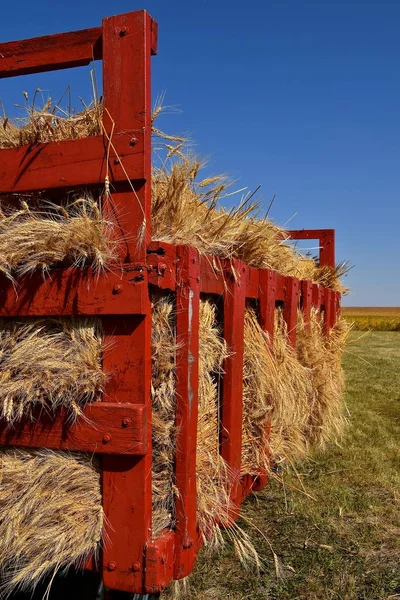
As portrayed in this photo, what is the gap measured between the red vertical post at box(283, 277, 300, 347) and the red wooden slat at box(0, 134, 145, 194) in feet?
6.49

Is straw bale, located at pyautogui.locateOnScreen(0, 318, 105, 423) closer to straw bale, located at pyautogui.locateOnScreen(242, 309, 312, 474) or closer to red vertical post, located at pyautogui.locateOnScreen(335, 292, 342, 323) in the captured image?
straw bale, located at pyautogui.locateOnScreen(242, 309, 312, 474)

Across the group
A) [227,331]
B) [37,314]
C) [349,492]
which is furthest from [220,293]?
[349,492]

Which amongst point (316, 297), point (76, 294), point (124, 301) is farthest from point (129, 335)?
point (316, 297)

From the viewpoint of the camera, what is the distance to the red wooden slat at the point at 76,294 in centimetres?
196

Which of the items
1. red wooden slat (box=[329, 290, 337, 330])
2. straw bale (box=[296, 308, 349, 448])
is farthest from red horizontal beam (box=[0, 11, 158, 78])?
red wooden slat (box=[329, 290, 337, 330])

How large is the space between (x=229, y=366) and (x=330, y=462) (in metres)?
2.94

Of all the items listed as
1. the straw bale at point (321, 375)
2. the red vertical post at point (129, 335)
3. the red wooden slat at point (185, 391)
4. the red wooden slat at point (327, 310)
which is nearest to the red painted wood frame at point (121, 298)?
the red vertical post at point (129, 335)

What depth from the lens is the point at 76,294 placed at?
2.02 metres

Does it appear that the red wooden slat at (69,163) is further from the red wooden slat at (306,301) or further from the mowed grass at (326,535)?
the red wooden slat at (306,301)

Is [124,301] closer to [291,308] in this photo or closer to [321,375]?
[291,308]

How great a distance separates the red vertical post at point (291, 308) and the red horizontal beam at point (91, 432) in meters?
1.97

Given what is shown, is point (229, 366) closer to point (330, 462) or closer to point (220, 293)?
point (220, 293)

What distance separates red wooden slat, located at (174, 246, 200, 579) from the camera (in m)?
2.08

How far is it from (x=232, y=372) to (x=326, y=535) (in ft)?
5.43
